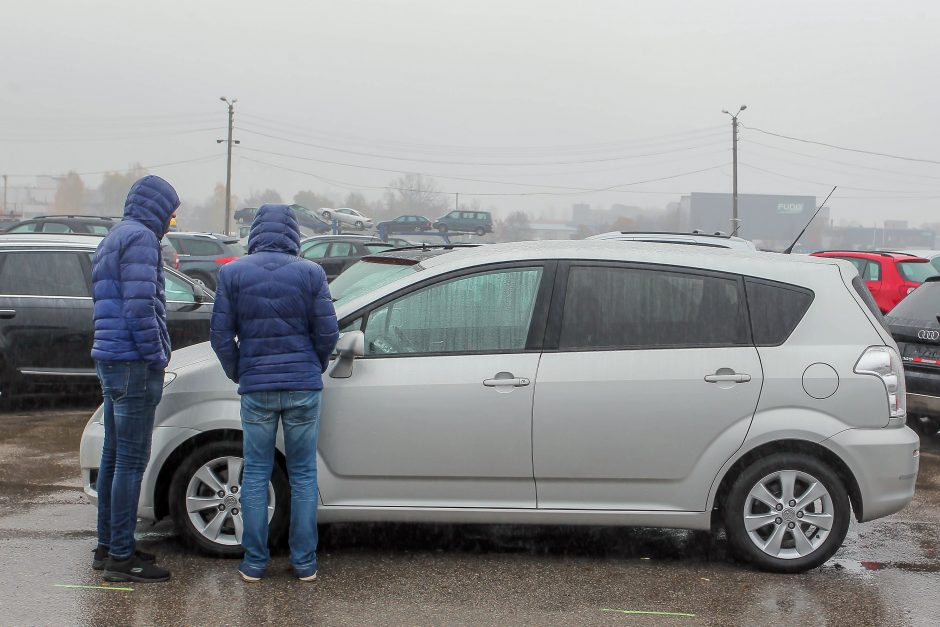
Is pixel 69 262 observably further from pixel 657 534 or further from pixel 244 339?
pixel 657 534

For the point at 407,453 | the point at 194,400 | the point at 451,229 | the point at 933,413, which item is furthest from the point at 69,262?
the point at 451,229

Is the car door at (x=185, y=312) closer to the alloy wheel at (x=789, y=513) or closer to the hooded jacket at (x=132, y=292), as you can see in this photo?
the hooded jacket at (x=132, y=292)

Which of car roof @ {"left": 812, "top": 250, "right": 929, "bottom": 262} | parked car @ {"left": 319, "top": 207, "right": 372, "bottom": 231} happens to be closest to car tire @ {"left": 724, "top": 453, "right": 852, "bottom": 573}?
car roof @ {"left": 812, "top": 250, "right": 929, "bottom": 262}

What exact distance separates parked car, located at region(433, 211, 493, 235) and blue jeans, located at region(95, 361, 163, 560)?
50.0 metres

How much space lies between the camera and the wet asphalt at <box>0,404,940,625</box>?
4.54 meters

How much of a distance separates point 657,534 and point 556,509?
1.10 meters

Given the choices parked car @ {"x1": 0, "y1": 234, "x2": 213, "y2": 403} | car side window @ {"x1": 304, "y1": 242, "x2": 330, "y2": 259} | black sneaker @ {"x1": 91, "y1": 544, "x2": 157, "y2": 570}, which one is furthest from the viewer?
car side window @ {"x1": 304, "y1": 242, "x2": 330, "y2": 259}

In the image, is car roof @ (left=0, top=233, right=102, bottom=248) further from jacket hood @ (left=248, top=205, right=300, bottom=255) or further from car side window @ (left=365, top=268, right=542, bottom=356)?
car side window @ (left=365, top=268, right=542, bottom=356)

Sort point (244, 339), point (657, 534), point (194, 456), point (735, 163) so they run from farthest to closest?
point (735, 163)
point (657, 534)
point (194, 456)
point (244, 339)

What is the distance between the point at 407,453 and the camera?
514 cm

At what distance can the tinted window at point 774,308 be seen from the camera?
5.26 metres

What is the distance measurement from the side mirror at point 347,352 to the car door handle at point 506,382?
0.63 meters

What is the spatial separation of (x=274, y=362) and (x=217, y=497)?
88 cm

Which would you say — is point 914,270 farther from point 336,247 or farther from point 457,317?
point 457,317
